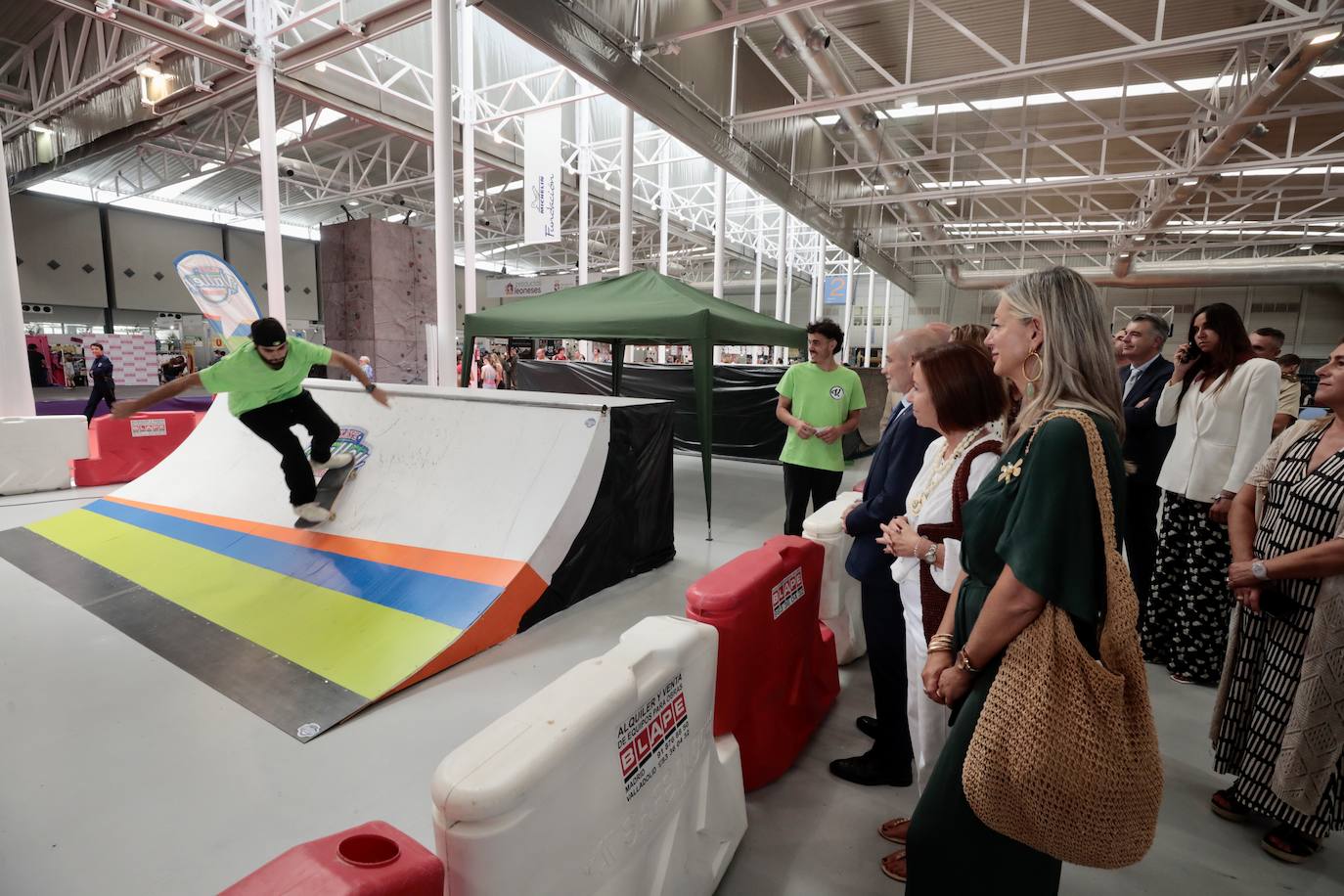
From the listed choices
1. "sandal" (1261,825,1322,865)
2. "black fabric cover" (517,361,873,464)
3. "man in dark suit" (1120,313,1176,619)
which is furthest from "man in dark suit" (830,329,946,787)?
"black fabric cover" (517,361,873,464)

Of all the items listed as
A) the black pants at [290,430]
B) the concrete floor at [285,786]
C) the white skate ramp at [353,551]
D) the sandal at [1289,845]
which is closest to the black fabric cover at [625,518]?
the white skate ramp at [353,551]

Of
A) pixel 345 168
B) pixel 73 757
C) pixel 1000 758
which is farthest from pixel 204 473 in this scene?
pixel 345 168

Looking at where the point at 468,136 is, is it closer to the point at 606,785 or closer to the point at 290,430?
the point at 290,430

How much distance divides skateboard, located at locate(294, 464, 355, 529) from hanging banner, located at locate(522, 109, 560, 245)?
6638 mm

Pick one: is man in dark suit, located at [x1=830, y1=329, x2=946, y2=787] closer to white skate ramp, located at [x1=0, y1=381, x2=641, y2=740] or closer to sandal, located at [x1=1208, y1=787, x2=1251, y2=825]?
sandal, located at [x1=1208, y1=787, x2=1251, y2=825]

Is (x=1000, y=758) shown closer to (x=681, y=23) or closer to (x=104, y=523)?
(x=104, y=523)

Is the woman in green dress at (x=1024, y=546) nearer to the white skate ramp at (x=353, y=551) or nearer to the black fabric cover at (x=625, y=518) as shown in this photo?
the white skate ramp at (x=353, y=551)

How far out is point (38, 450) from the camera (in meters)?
6.20

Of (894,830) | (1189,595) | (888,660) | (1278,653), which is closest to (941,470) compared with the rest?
(888,660)

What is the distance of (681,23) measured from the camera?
6.50m

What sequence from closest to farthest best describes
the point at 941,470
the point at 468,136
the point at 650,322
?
the point at 941,470, the point at 650,322, the point at 468,136

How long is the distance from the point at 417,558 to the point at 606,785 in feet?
8.70

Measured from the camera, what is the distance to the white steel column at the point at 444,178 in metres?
7.16

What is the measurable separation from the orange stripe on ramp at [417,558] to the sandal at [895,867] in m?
1.94
